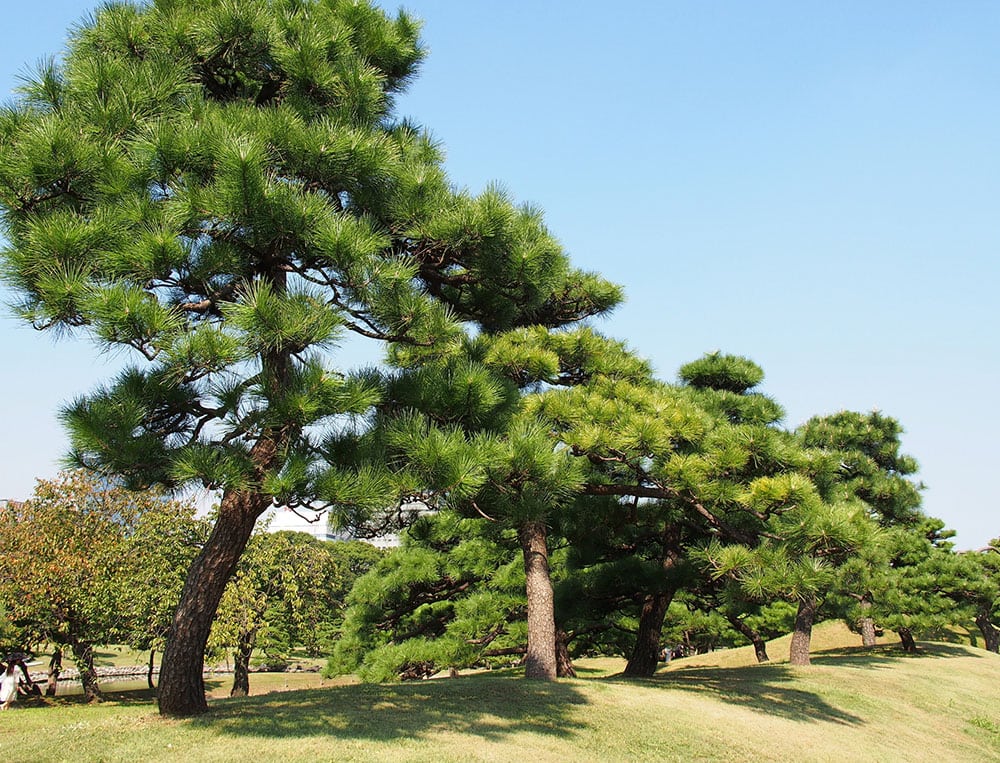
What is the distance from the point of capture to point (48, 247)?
390cm

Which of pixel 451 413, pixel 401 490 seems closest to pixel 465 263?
pixel 451 413

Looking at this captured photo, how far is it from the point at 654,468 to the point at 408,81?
175 inches

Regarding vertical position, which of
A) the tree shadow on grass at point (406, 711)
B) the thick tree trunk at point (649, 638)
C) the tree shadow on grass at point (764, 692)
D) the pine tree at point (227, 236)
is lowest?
the tree shadow on grass at point (764, 692)

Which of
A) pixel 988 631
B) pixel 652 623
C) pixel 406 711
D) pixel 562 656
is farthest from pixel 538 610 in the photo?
pixel 988 631

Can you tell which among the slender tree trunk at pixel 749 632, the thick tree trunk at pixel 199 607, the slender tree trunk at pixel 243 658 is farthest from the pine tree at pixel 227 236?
the slender tree trunk at pixel 243 658

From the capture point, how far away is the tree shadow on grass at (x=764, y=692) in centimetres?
718

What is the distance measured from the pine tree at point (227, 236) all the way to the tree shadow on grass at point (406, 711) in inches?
25.5

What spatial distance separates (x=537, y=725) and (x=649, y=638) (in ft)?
14.1

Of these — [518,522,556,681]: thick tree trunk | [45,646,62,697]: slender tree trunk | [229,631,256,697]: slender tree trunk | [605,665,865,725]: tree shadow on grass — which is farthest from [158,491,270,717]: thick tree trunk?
[45,646,62,697]: slender tree trunk

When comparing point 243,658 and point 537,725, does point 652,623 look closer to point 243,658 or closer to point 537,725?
point 537,725

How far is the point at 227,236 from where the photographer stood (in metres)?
4.51

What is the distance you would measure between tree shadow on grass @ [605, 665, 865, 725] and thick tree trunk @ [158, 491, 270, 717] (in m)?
4.86

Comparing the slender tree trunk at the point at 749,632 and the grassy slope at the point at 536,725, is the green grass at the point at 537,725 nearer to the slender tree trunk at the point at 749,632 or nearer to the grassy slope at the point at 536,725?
the grassy slope at the point at 536,725

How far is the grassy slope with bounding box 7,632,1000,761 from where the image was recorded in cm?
444
